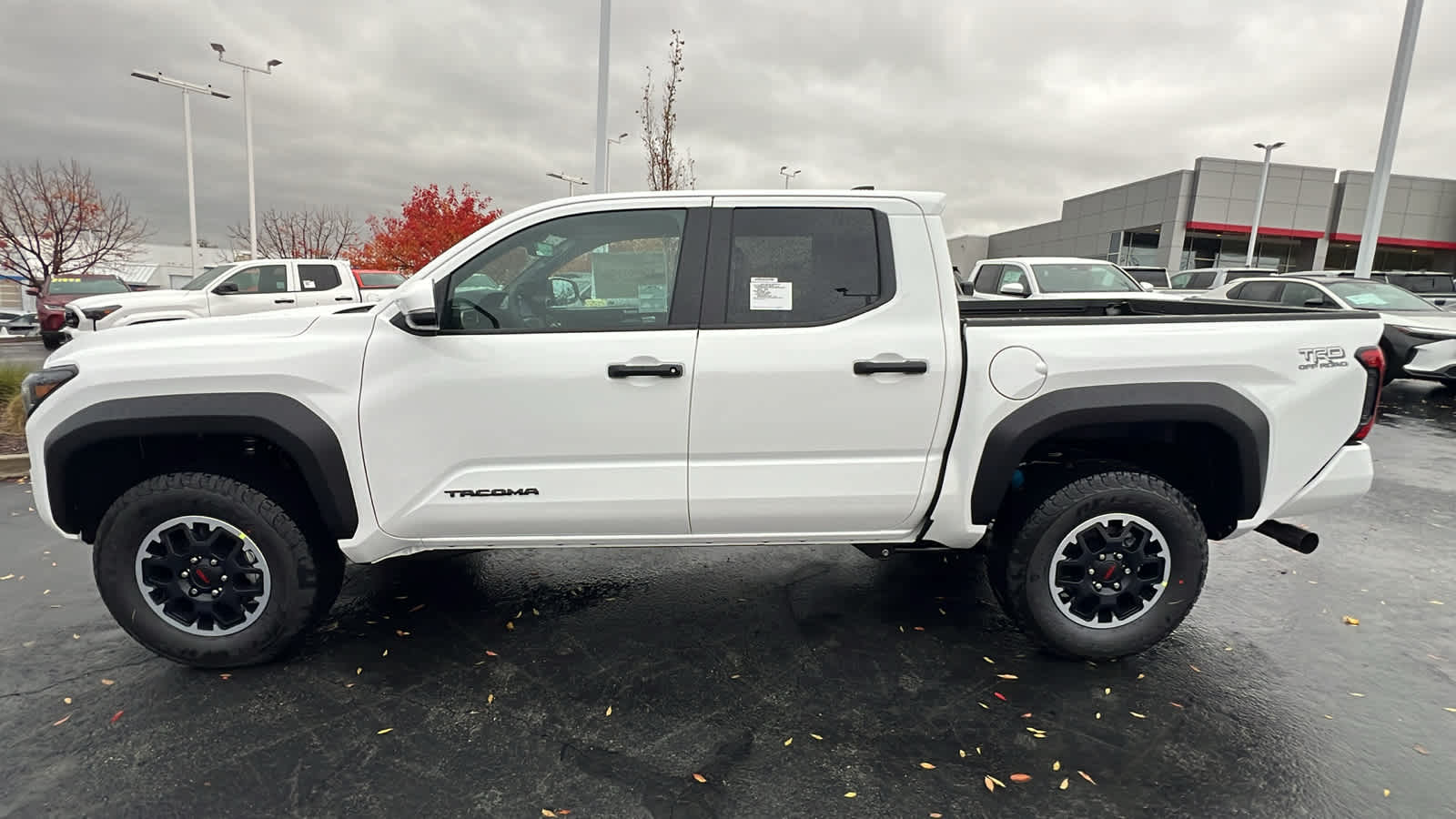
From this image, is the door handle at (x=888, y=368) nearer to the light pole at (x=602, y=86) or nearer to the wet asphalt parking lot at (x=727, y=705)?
the wet asphalt parking lot at (x=727, y=705)

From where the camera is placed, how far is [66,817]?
225cm

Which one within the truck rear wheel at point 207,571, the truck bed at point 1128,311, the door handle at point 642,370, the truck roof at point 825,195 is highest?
the truck roof at point 825,195

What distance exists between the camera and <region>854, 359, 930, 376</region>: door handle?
2867 millimetres

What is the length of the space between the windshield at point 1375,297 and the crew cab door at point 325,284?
1602 centimetres

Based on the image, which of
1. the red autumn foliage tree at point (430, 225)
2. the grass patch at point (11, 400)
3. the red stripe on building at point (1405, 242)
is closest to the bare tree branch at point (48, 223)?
the red autumn foliage tree at point (430, 225)

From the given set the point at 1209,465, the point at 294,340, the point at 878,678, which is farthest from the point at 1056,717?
the point at 294,340

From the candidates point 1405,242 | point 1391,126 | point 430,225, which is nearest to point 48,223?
point 430,225

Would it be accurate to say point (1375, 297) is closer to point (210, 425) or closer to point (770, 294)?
point (770, 294)

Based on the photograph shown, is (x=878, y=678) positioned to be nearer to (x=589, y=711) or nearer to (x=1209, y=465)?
(x=589, y=711)

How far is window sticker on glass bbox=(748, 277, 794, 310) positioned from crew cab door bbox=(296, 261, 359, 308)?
39.2 ft

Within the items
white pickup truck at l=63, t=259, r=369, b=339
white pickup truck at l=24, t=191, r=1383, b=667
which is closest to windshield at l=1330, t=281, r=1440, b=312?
white pickup truck at l=24, t=191, r=1383, b=667

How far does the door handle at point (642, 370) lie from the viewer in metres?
2.85

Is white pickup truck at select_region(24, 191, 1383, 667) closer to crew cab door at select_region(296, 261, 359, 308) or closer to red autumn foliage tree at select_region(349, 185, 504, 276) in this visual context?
crew cab door at select_region(296, 261, 359, 308)

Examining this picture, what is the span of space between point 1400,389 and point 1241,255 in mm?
31933
